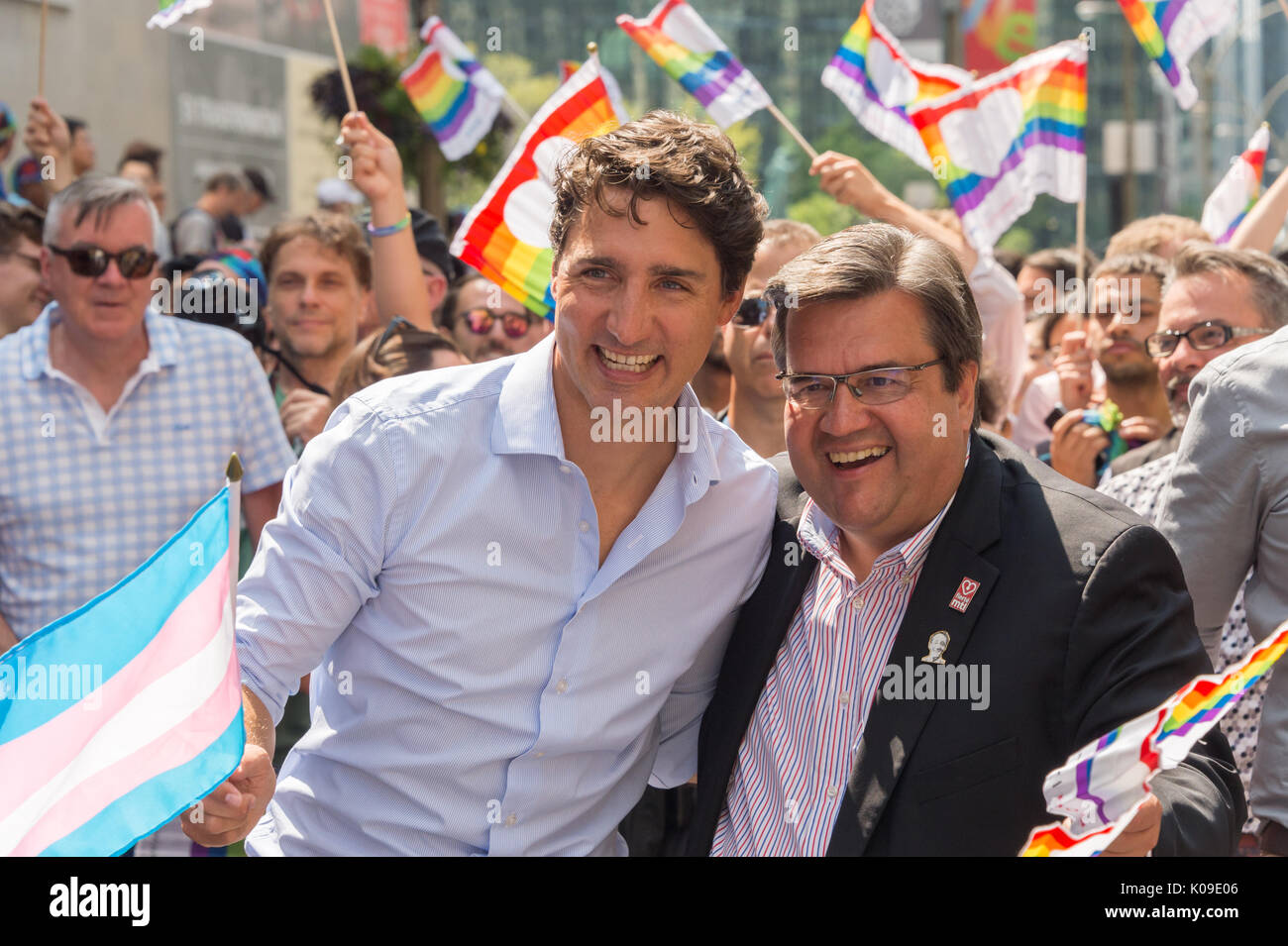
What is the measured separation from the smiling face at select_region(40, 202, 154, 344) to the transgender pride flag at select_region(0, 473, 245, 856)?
272 centimetres

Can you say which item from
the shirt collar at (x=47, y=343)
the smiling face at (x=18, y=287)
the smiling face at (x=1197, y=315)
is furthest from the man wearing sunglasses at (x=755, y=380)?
the smiling face at (x=18, y=287)

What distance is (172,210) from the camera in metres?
21.3

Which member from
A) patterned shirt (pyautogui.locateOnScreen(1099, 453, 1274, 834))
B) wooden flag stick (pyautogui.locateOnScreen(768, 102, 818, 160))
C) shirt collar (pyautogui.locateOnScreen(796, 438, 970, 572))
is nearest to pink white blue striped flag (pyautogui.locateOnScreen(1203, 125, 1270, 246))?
wooden flag stick (pyautogui.locateOnScreen(768, 102, 818, 160))

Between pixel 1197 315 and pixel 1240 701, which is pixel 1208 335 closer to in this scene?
pixel 1197 315

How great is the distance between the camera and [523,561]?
123 inches

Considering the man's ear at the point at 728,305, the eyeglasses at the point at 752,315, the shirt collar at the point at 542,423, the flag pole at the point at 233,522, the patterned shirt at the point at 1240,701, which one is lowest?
the patterned shirt at the point at 1240,701

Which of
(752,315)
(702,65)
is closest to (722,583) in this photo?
(752,315)

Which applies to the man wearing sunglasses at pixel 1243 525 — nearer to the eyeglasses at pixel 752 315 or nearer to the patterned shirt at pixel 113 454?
the eyeglasses at pixel 752 315

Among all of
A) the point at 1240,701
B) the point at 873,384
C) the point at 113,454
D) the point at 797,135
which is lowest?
the point at 1240,701

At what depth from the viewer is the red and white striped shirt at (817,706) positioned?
297cm

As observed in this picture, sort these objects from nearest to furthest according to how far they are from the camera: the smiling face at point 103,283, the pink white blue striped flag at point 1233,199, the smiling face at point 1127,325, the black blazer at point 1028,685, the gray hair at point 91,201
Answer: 1. the black blazer at point 1028,685
2. the smiling face at point 103,283
3. the gray hair at point 91,201
4. the smiling face at point 1127,325
5. the pink white blue striped flag at point 1233,199

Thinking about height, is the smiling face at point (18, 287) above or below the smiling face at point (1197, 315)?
above

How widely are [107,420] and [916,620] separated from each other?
3.26 meters
